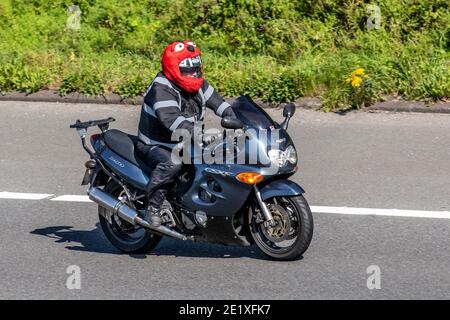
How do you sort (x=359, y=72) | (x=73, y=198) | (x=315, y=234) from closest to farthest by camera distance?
(x=315, y=234)
(x=73, y=198)
(x=359, y=72)

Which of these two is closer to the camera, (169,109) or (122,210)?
(169,109)

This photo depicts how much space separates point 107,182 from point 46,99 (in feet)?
15.4

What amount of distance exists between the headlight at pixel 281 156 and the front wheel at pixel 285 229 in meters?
0.28

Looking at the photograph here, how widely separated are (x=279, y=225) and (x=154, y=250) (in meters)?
1.29

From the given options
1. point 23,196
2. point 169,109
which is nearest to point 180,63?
point 169,109

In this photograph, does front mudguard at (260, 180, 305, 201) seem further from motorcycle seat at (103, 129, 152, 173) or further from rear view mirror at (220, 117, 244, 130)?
motorcycle seat at (103, 129, 152, 173)

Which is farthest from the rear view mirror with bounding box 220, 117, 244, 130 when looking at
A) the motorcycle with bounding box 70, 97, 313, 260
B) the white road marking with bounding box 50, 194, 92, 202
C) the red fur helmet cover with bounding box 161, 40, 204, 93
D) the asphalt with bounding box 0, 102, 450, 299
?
the white road marking with bounding box 50, 194, 92, 202

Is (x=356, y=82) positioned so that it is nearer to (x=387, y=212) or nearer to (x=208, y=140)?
(x=387, y=212)

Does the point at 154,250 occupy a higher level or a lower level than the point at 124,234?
lower

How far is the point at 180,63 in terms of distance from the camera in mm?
8477

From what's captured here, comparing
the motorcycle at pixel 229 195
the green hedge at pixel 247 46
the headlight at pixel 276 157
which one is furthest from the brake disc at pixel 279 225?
the green hedge at pixel 247 46

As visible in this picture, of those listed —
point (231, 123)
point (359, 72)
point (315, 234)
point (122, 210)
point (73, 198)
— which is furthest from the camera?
point (359, 72)

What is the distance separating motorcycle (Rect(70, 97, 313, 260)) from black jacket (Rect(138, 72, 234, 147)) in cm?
25

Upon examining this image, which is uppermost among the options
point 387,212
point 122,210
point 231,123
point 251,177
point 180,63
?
point 180,63
